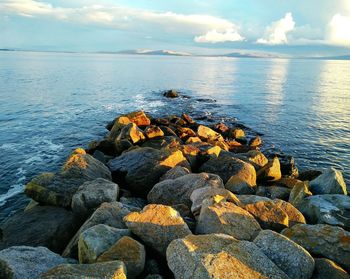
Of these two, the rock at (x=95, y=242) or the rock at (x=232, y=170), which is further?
the rock at (x=232, y=170)

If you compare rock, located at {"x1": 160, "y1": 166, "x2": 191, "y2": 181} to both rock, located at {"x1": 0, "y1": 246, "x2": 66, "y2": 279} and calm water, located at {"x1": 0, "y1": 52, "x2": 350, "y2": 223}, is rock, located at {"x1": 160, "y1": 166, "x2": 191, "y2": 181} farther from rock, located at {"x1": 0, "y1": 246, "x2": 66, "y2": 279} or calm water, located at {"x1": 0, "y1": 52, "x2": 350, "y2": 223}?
calm water, located at {"x1": 0, "y1": 52, "x2": 350, "y2": 223}

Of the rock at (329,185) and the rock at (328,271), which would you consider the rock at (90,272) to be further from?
the rock at (329,185)

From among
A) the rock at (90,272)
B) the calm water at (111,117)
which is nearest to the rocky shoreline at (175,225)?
the rock at (90,272)

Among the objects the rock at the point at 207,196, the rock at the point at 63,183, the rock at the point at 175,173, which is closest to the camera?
the rock at the point at 207,196

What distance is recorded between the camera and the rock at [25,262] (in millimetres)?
7102

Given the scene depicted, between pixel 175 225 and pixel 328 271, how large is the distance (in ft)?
12.6

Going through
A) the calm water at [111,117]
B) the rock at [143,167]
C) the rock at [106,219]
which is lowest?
the calm water at [111,117]

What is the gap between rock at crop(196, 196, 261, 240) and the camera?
28.3 ft

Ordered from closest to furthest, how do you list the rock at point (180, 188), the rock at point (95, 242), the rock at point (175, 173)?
the rock at point (95, 242) < the rock at point (180, 188) < the rock at point (175, 173)

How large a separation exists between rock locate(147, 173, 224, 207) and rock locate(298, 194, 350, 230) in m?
3.37

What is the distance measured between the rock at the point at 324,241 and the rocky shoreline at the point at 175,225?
0.03m

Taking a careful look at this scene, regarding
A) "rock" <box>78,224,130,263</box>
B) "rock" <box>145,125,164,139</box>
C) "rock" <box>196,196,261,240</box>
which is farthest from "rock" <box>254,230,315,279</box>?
"rock" <box>145,125,164,139</box>

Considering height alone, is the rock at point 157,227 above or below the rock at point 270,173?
above

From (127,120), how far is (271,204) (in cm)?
1957
